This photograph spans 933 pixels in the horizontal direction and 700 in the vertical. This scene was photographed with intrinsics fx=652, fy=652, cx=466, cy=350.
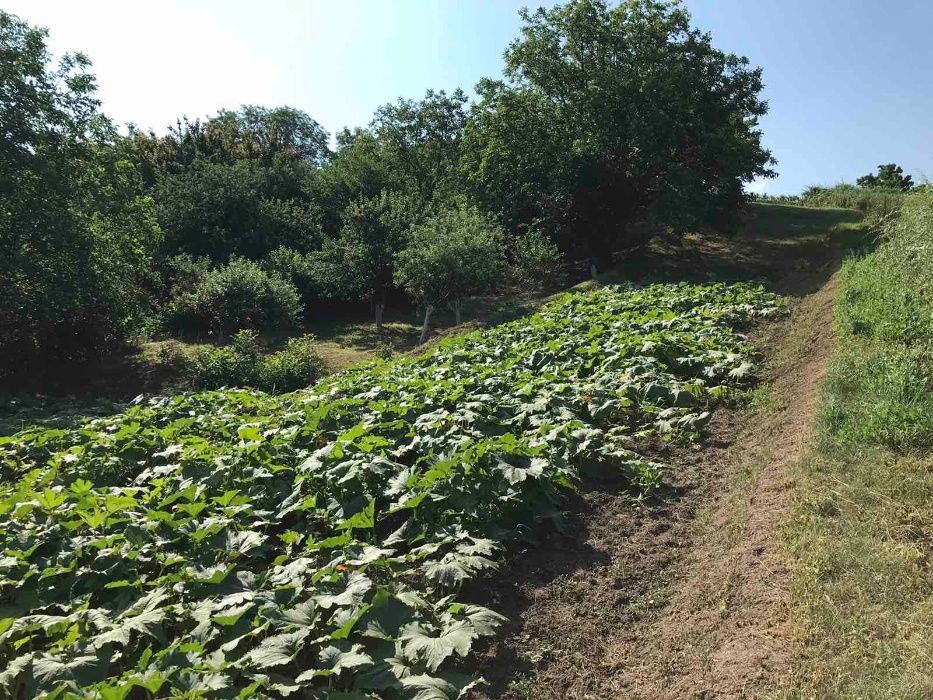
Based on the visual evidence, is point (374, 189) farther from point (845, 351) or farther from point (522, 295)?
point (845, 351)

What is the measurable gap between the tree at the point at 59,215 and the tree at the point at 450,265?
785cm

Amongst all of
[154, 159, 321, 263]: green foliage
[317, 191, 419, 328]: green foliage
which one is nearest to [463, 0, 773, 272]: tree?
[317, 191, 419, 328]: green foliage

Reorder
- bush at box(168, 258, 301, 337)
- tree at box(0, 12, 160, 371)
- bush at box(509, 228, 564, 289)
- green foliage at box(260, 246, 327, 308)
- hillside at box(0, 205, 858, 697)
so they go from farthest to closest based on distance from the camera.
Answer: green foliage at box(260, 246, 327, 308)
bush at box(168, 258, 301, 337)
bush at box(509, 228, 564, 289)
tree at box(0, 12, 160, 371)
hillside at box(0, 205, 858, 697)

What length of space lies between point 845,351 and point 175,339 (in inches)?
761

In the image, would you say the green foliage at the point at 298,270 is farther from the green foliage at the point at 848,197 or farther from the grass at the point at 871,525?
the green foliage at the point at 848,197

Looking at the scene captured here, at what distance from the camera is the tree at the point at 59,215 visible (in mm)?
15516

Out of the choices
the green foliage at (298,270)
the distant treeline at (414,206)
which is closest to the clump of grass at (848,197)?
the distant treeline at (414,206)

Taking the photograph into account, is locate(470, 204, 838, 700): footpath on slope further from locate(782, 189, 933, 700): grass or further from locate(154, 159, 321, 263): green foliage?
locate(154, 159, 321, 263): green foliage

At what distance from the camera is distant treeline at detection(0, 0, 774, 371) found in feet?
52.7

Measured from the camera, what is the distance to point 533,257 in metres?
20.4

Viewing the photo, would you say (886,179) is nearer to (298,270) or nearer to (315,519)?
(298,270)

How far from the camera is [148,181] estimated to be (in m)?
37.1

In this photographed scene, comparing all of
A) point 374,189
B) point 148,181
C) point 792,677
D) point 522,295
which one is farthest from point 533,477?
point 148,181

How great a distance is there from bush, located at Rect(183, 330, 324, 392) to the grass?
1183 cm
